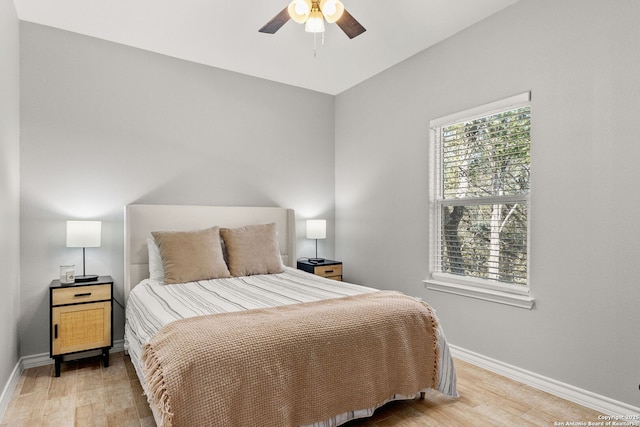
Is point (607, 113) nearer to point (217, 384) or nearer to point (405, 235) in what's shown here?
point (405, 235)

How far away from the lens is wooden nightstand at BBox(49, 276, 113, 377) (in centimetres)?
275

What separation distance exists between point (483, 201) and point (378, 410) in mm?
1775

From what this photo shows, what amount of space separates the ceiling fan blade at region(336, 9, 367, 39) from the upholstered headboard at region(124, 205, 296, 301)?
2130mm

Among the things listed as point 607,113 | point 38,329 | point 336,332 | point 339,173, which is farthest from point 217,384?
point 339,173

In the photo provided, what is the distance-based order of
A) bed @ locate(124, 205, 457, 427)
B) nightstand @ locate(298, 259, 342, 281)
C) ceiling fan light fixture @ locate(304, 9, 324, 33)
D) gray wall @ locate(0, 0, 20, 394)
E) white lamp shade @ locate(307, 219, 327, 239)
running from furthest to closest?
white lamp shade @ locate(307, 219, 327, 239)
nightstand @ locate(298, 259, 342, 281)
gray wall @ locate(0, 0, 20, 394)
ceiling fan light fixture @ locate(304, 9, 324, 33)
bed @ locate(124, 205, 457, 427)

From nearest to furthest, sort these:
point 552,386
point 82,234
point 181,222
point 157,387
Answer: point 157,387 → point 552,386 → point 82,234 → point 181,222

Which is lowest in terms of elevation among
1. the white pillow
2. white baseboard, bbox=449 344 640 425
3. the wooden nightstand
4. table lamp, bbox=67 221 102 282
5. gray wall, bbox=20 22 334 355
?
white baseboard, bbox=449 344 640 425

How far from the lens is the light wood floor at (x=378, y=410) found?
7.07 feet

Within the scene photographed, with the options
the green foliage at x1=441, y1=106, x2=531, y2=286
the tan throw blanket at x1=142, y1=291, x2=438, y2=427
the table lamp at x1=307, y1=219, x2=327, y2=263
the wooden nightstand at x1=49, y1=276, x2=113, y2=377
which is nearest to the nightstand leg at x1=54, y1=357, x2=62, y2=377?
the wooden nightstand at x1=49, y1=276, x2=113, y2=377

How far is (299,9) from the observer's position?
2182 millimetres

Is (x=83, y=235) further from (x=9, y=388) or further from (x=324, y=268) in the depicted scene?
(x=324, y=268)

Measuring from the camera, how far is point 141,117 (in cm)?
350

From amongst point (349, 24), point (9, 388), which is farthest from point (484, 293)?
point (9, 388)

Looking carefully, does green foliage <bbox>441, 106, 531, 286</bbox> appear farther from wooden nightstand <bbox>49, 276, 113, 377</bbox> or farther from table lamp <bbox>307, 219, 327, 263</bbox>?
wooden nightstand <bbox>49, 276, 113, 377</bbox>
